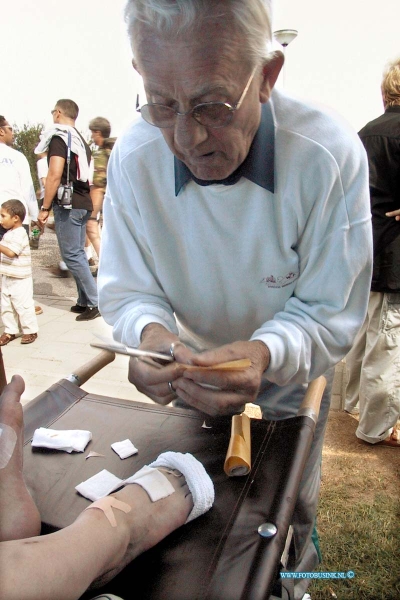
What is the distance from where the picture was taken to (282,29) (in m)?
0.91

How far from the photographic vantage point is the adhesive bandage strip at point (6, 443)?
997 millimetres

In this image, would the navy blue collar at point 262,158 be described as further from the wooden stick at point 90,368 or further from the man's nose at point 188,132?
the wooden stick at point 90,368

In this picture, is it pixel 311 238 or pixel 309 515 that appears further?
pixel 309 515

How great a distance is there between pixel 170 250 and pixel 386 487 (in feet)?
5.45

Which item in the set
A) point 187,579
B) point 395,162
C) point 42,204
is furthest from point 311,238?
point 42,204

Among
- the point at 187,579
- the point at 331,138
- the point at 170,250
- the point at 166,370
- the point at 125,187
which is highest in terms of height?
the point at 331,138

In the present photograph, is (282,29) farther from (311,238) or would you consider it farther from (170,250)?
(170,250)

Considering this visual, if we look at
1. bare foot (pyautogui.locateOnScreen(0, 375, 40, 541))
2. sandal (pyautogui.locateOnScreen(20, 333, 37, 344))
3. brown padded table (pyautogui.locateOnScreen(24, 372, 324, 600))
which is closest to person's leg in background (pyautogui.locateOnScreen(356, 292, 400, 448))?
brown padded table (pyautogui.locateOnScreen(24, 372, 324, 600))

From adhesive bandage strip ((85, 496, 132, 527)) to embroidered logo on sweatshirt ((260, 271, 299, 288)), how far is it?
0.59 meters

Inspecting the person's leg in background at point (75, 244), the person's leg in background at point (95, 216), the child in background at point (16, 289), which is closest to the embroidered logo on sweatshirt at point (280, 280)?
the child in background at point (16, 289)

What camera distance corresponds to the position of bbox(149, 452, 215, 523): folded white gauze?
1.01 m

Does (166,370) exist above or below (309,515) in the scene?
above

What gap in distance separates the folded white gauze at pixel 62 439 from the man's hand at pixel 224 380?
0.31 metres

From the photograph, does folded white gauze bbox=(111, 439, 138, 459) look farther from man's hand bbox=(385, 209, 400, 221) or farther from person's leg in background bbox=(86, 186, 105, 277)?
person's leg in background bbox=(86, 186, 105, 277)
